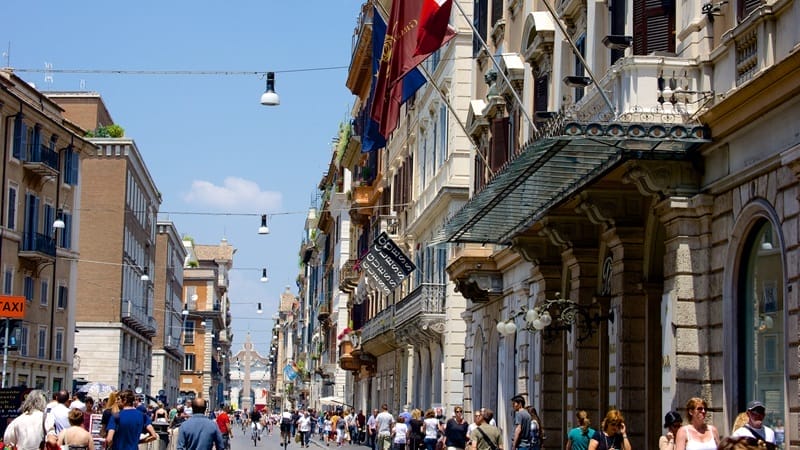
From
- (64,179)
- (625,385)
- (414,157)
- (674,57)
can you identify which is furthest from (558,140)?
(64,179)

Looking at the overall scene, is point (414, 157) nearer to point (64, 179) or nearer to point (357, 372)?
point (64, 179)

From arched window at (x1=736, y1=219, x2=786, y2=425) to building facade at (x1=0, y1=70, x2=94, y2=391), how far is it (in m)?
40.6

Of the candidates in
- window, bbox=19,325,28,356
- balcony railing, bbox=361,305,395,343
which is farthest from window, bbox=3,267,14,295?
balcony railing, bbox=361,305,395,343

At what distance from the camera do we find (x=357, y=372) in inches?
2975

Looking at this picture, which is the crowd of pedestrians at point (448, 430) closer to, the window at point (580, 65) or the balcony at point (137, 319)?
the window at point (580, 65)

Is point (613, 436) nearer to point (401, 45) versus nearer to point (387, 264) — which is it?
point (401, 45)

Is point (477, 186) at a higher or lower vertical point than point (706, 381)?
higher

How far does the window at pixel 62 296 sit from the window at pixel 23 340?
17.2 ft

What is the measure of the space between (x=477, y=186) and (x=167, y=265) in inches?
3300

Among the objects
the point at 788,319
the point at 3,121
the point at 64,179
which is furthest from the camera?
the point at 64,179

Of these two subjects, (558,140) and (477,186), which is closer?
(558,140)

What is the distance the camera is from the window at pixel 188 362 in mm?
151500

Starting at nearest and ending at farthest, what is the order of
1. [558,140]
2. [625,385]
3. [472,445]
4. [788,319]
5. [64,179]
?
[788,319] < [558,140] < [625,385] < [472,445] < [64,179]

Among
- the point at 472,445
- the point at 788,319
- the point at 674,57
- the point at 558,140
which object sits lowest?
the point at 472,445
